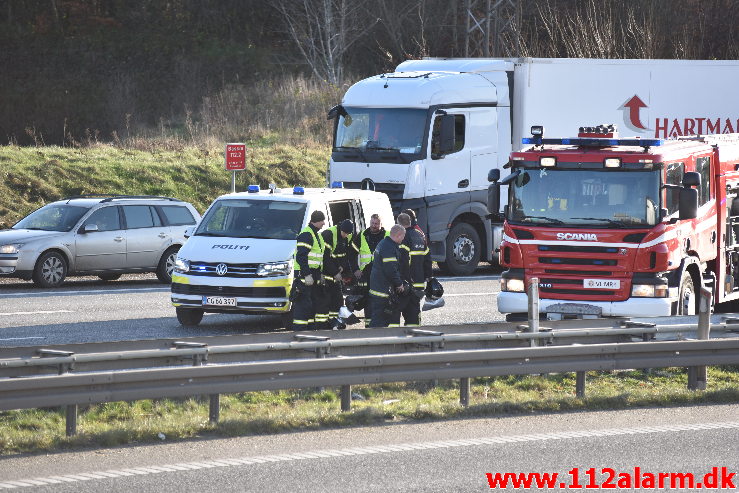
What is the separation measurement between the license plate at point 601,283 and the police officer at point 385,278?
2363 millimetres

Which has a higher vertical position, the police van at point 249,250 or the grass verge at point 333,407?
the police van at point 249,250

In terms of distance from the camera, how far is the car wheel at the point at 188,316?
659 inches

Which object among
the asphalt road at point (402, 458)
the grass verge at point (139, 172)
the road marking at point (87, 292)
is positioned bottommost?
the asphalt road at point (402, 458)

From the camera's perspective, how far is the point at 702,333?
40.2 ft

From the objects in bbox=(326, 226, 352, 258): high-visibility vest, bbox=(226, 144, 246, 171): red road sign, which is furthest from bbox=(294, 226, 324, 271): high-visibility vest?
bbox=(226, 144, 246, 171): red road sign

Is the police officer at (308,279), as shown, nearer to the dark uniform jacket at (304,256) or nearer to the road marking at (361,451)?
the dark uniform jacket at (304,256)

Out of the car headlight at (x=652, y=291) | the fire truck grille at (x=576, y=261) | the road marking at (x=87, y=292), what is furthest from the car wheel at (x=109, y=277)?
the car headlight at (x=652, y=291)

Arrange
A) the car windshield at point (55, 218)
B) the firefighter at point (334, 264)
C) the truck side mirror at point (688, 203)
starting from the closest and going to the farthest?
the truck side mirror at point (688, 203)
the firefighter at point (334, 264)
the car windshield at point (55, 218)

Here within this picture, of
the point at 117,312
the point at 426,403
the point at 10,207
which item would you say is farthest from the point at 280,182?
the point at 426,403

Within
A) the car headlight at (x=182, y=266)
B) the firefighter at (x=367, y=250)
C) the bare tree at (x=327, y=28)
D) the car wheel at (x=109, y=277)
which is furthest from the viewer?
the bare tree at (x=327, y=28)

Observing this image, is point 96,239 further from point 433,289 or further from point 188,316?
point 433,289

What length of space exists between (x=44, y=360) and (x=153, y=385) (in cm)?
83

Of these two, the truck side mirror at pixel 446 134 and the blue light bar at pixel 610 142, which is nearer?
the blue light bar at pixel 610 142

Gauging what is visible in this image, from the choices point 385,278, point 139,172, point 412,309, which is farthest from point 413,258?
point 139,172
